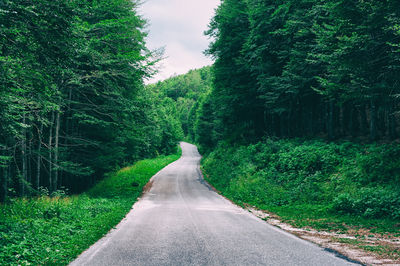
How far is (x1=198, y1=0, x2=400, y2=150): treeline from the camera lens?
436 inches

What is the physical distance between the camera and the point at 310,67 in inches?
661

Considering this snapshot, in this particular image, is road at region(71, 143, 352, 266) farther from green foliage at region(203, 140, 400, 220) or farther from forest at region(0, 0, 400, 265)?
green foliage at region(203, 140, 400, 220)

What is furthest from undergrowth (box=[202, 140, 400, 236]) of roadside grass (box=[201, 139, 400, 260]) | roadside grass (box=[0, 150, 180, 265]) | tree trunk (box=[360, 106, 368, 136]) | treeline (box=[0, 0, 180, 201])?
treeline (box=[0, 0, 180, 201])

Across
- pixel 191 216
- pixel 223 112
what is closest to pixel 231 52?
pixel 223 112

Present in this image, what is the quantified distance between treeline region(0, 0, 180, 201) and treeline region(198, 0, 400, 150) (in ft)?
31.6

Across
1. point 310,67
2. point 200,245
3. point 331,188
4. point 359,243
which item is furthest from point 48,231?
point 310,67

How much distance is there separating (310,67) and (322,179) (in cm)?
789

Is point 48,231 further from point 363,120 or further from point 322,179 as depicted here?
point 363,120

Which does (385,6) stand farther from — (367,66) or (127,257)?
(127,257)

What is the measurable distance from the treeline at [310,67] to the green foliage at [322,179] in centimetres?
287

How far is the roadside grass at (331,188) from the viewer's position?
27.7 feet

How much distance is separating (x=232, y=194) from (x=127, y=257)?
1265 cm

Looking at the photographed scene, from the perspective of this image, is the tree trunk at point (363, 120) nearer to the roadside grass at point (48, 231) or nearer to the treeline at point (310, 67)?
the treeline at point (310, 67)

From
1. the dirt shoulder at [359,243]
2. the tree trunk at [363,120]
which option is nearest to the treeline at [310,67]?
the tree trunk at [363,120]
